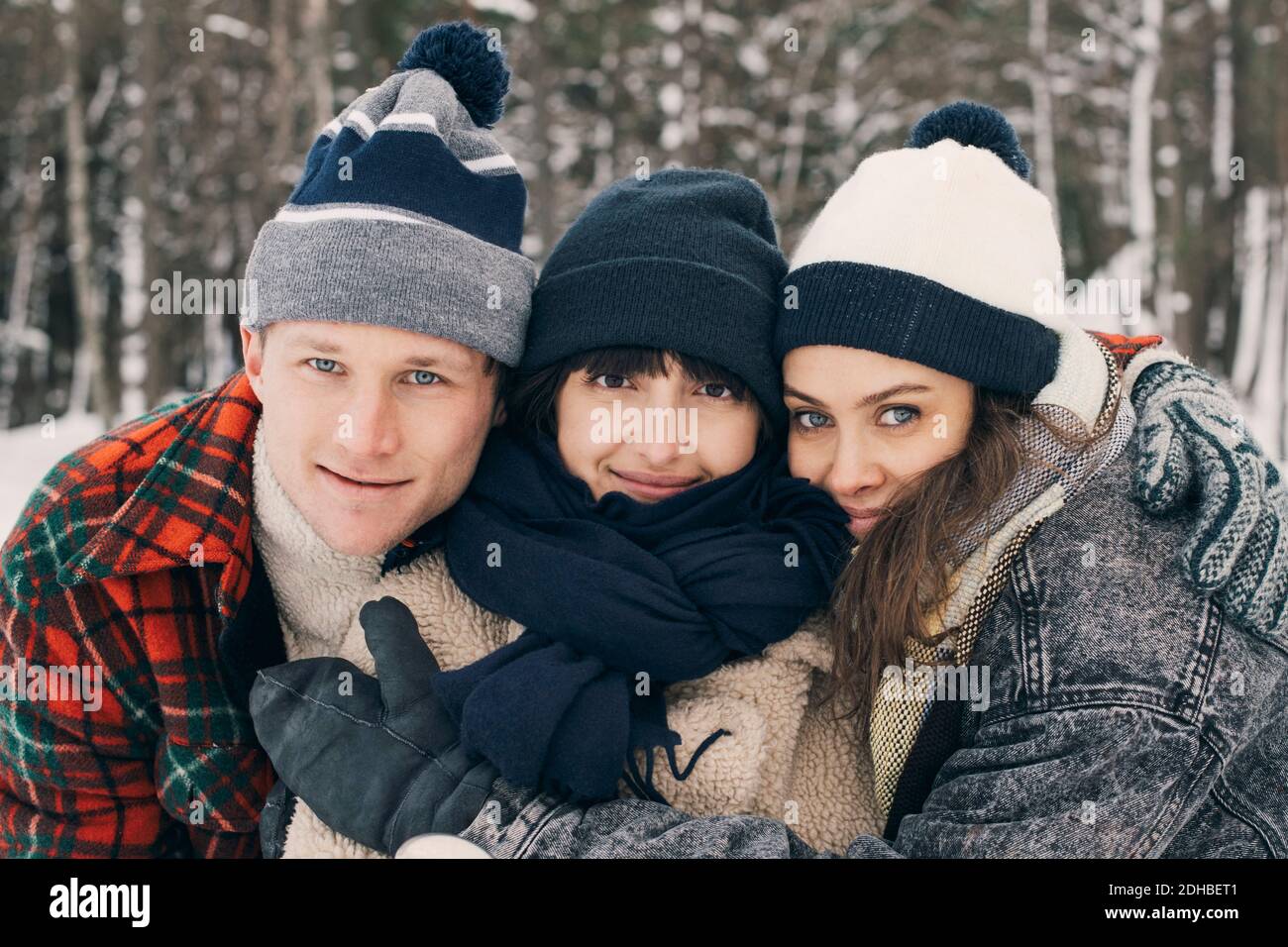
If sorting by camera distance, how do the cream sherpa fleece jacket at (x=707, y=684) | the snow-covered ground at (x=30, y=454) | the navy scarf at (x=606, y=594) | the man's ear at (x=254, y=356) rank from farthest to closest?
the snow-covered ground at (x=30, y=454) → the man's ear at (x=254, y=356) → the cream sherpa fleece jacket at (x=707, y=684) → the navy scarf at (x=606, y=594)

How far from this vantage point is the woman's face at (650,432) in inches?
85.6

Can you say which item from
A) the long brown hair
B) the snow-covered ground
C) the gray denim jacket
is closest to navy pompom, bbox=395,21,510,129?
the long brown hair

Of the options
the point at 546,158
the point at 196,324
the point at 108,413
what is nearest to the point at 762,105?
the point at 546,158

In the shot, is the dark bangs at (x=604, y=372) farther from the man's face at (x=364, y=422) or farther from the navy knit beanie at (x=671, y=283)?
the man's face at (x=364, y=422)

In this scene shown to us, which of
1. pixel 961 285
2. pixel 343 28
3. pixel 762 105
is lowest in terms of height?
pixel 961 285

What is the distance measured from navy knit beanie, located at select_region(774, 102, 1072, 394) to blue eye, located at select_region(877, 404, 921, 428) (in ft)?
0.36

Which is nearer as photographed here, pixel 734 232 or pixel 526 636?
pixel 526 636

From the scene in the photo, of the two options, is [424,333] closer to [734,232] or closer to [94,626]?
[734,232]

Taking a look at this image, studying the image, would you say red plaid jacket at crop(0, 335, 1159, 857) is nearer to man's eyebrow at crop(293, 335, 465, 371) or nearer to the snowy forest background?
man's eyebrow at crop(293, 335, 465, 371)

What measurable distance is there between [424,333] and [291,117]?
1111 centimetres

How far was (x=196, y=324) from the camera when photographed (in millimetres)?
18781

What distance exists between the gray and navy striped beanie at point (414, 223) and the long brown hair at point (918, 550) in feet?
2.87

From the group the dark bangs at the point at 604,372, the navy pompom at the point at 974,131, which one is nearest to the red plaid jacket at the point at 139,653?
the dark bangs at the point at 604,372

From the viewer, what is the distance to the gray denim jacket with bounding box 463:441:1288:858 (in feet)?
5.83
